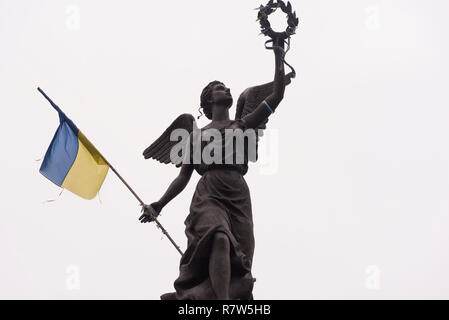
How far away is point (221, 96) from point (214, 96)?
104mm

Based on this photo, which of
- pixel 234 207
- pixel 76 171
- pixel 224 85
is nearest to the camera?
pixel 234 207

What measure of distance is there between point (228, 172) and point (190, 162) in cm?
62

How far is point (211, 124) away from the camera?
39.9ft

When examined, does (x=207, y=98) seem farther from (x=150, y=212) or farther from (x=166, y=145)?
(x=150, y=212)

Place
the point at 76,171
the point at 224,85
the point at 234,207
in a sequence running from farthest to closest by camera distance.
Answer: the point at 76,171, the point at 224,85, the point at 234,207

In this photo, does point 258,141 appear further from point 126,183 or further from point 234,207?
point 126,183

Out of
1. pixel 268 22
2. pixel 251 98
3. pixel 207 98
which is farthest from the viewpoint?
pixel 251 98

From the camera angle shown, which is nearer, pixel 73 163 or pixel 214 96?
pixel 214 96

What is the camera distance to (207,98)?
484 inches

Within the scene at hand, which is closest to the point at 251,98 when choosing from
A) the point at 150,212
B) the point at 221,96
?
the point at 221,96

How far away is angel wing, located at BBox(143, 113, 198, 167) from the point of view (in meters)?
12.7

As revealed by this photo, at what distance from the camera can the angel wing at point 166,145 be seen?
12734 millimetres
